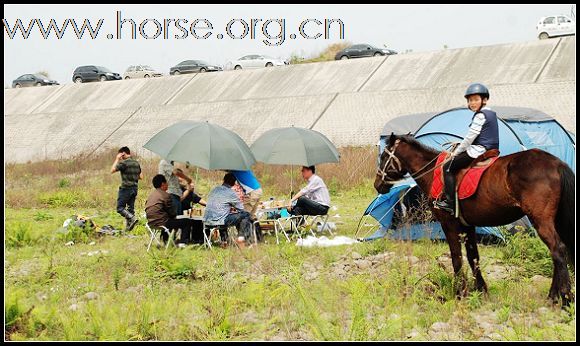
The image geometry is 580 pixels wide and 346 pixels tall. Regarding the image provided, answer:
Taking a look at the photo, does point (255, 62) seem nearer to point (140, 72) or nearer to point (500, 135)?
point (140, 72)

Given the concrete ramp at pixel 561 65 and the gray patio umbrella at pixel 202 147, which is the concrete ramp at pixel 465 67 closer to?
the concrete ramp at pixel 561 65

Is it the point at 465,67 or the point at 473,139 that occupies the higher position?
the point at 465,67

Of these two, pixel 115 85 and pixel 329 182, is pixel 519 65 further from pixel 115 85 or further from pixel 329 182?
pixel 115 85

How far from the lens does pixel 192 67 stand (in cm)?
4925

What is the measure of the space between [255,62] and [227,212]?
37.2 m

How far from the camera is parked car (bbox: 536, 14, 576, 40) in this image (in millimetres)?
36750

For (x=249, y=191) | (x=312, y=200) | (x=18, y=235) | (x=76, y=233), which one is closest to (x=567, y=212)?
(x=312, y=200)

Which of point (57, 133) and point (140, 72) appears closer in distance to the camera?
point (57, 133)

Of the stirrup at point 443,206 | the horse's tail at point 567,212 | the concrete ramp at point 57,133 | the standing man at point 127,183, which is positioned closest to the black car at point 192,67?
the concrete ramp at point 57,133

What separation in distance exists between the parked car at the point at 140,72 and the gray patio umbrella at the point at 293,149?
130 feet

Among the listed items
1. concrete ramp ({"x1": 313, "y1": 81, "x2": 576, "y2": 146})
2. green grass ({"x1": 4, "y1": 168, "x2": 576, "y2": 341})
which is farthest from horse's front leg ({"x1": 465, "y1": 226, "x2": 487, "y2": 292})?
concrete ramp ({"x1": 313, "y1": 81, "x2": 576, "y2": 146})

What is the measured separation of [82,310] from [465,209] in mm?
4541

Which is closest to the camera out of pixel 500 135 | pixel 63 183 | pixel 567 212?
pixel 567 212

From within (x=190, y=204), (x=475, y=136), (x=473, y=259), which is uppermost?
(x=475, y=136)
